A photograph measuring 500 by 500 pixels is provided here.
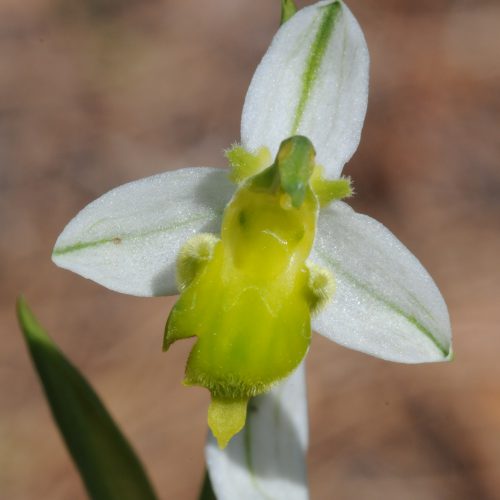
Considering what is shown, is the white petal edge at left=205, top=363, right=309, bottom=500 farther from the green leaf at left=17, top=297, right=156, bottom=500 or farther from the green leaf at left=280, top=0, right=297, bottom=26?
the green leaf at left=280, top=0, right=297, bottom=26

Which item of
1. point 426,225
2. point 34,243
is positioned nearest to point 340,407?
point 426,225

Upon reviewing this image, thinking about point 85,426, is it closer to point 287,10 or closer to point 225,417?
point 225,417

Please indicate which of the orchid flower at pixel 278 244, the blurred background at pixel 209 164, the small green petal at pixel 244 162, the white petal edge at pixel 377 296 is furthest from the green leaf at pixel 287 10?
the blurred background at pixel 209 164

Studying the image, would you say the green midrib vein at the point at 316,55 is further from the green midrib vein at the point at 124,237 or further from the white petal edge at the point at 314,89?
the green midrib vein at the point at 124,237

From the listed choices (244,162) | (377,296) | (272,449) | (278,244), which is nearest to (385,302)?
(377,296)

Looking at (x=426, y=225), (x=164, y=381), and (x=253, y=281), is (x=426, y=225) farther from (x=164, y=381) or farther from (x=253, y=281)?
(x=253, y=281)

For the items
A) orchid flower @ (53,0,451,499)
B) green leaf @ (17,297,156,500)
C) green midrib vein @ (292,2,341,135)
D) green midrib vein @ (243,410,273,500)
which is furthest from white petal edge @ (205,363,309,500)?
green midrib vein @ (292,2,341,135)
